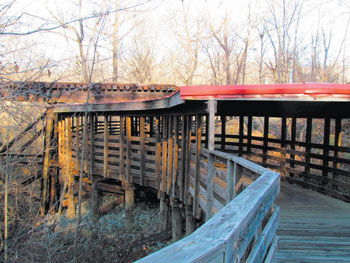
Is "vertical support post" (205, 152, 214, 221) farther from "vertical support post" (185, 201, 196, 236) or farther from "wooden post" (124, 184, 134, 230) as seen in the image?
"wooden post" (124, 184, 134, 230)

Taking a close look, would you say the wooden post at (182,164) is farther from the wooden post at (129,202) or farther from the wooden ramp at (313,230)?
the wooden post at (129,202)

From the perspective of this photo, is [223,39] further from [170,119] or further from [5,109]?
[5,109]

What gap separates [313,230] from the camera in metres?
3.79

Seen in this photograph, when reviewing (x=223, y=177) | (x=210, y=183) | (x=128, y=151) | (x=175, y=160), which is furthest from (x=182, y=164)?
(x=128, y=151)

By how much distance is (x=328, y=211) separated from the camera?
4746 millimetres

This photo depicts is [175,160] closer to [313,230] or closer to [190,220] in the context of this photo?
[190,220]

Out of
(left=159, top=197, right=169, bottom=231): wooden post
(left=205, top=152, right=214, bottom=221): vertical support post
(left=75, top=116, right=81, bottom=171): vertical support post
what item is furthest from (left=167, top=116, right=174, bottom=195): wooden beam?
(left=75, top=116, right=81, bottom=171): vertical support post

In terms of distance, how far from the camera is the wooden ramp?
313 centimetres

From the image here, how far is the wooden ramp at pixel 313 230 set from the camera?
313 cm

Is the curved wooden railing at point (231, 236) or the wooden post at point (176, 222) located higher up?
the curved wooden railing at point (231, 236)

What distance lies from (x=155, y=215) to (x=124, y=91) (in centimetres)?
494

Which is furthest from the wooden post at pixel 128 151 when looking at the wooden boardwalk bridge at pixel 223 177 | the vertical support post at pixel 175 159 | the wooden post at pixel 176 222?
the vertical support post at pixel 175 159

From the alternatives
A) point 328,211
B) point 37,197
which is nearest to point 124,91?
point 37,197

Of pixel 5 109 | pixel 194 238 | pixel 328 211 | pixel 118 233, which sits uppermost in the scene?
pixel 5 109
